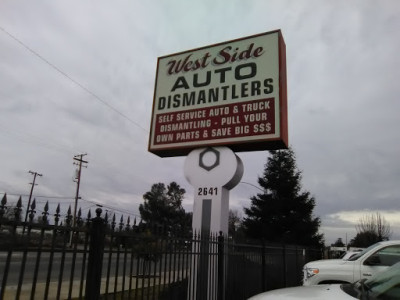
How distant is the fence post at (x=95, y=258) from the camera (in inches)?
172

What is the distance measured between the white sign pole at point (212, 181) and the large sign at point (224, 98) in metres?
0.32

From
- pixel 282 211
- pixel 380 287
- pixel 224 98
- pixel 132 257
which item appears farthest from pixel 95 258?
pixel 282 211

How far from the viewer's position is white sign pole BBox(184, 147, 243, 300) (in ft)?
31.6

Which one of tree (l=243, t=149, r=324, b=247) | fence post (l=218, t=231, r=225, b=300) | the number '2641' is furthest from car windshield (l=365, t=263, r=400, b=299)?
tree (l=243, t=149, r=324, b=247)

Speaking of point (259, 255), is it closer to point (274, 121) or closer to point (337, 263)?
point (337, 263)

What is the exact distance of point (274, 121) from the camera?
9648 millimetres

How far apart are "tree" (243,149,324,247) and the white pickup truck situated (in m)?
21.1

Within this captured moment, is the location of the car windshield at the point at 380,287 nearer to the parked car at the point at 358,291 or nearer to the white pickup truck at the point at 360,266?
the parked car at the point at 358,291

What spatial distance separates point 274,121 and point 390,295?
6470mm

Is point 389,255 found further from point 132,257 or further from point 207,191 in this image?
point 132,257

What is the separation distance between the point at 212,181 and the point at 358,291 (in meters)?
6.19

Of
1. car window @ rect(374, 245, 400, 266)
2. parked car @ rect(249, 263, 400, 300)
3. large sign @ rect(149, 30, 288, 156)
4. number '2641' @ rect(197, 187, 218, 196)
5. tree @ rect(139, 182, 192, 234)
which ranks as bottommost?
→ parked car @ rect(249, 263, 400, 300)

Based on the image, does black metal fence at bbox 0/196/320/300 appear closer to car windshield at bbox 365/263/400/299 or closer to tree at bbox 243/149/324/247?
car windshield at bbox 365/263/400/299

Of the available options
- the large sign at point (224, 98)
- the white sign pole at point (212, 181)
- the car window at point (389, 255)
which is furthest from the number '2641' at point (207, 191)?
the car window at point (389, 255)
